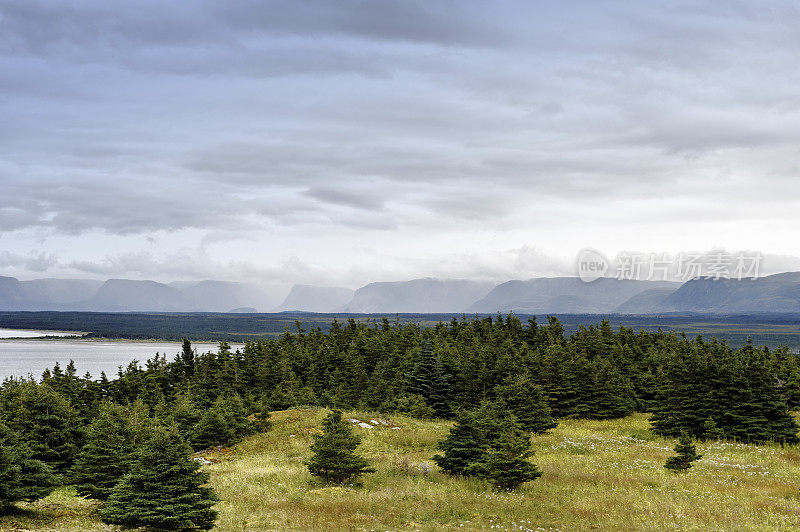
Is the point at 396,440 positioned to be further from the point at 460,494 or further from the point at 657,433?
the point at 657,433

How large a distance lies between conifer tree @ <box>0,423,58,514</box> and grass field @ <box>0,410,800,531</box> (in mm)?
872

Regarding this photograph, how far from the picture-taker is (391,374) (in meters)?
80.1

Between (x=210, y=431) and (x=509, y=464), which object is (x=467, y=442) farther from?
(x=210, y=431)

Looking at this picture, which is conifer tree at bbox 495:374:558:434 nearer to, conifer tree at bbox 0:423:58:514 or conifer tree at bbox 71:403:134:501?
conifer tree at bbox 71:403:134:501

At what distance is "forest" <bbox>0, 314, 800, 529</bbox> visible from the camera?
2783 cm

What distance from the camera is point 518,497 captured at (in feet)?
89.8

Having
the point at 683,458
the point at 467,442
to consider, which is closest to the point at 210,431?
the point at 467,442

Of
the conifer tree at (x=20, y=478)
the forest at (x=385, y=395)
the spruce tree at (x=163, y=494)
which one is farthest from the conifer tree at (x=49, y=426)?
the spruce tree at (x=163, y=494)

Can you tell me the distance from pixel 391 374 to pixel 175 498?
60127 mm

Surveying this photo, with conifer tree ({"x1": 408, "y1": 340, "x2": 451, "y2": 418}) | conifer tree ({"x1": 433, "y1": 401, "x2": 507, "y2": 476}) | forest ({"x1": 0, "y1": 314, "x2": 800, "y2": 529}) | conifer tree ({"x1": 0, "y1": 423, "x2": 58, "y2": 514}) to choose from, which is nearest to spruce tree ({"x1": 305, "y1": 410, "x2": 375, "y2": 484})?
conifer tree ({"x1": 433, "y1": 401, "x2": 507, "y2": 476})

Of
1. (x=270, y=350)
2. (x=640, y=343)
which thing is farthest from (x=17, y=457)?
(x=640, y=343)

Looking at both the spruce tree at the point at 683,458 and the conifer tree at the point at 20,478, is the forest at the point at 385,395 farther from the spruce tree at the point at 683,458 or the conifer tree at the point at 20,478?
the spruce tree at the point at 683,458

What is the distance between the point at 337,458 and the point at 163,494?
1167 cm

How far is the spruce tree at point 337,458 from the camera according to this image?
102 ft
